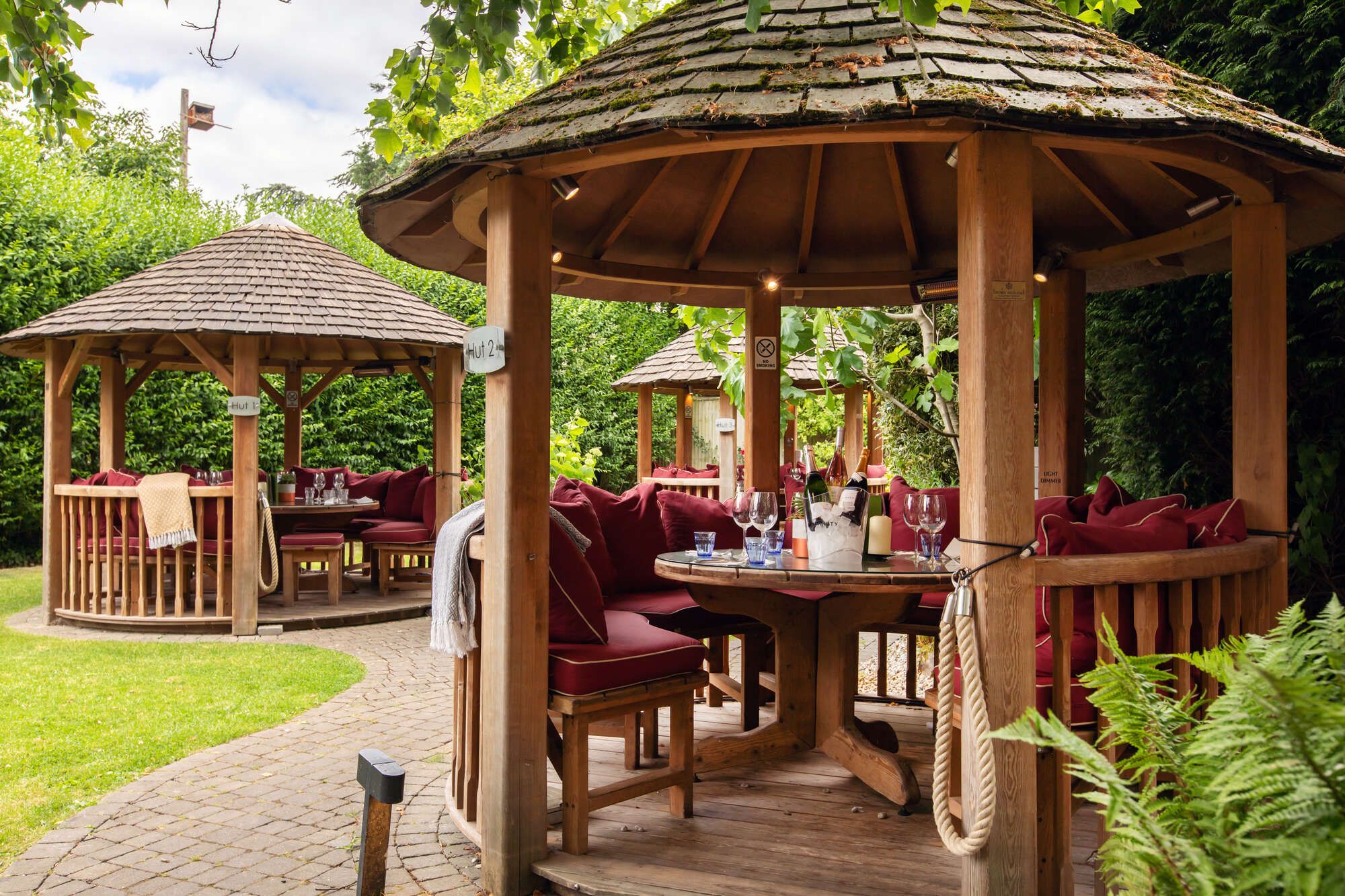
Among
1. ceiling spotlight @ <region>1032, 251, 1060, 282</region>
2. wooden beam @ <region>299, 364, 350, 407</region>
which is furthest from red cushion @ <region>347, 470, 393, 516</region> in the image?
ceiling spotlight @ <region>1032, 251, 1060, 282</region>

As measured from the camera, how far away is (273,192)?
128 feet

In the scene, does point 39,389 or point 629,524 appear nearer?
point 629,524

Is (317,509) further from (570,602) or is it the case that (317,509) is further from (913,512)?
(913,512)

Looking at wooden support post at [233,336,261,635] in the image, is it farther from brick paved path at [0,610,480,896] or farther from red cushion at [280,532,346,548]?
brick paved path at [0,610,480,896]

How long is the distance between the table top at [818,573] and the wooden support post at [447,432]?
6.97m

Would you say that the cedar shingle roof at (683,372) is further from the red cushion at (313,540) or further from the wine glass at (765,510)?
the wine glass at (765,510)

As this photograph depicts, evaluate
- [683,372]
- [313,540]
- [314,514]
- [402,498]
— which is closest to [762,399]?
[314,514]

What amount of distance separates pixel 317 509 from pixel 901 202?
6999mm

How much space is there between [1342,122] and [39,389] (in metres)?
14.0

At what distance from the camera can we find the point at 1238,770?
0.83m

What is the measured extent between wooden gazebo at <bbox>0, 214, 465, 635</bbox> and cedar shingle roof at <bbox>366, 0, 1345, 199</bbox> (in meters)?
6.14

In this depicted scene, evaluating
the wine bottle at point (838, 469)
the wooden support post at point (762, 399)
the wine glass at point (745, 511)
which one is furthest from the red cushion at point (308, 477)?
the wine glass at point (745, 511)

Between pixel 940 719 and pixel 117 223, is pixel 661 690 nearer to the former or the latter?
pixel 940 719

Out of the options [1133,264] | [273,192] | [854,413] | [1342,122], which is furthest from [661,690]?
[273,192]
